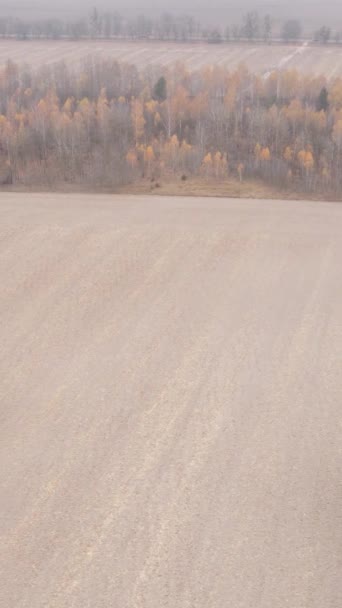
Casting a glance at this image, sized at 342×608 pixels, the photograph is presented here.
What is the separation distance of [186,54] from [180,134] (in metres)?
42.8

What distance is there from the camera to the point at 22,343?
81.9 ft

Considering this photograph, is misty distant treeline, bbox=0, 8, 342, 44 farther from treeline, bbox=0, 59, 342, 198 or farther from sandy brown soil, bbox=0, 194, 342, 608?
sandy brown soil, bbox=0, 194, 342, 608

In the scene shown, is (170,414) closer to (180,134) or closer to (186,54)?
(180,134)

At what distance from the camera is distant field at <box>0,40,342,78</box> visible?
79.6m

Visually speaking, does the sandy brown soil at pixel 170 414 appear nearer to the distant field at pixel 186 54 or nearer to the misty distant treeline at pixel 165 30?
the distant field at pixel 186 54

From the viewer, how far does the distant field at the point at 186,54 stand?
3132 inches

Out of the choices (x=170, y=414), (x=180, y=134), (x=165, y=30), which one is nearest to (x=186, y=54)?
(x=165, y=30)

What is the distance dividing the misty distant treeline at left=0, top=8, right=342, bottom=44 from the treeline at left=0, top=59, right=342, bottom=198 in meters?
44.7

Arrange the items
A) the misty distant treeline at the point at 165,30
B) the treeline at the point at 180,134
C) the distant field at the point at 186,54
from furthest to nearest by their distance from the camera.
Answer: the misty distant treeline at the point at 165,30 → the distant field at the point at 186,54 → the treeline at the point at 180,134

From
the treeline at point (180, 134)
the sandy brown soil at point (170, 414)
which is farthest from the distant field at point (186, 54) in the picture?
the sandy brown soil at point (170, 414)

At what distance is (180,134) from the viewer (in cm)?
4959

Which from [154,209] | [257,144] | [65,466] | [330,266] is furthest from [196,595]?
[257,144]

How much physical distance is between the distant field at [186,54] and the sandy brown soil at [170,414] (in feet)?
161

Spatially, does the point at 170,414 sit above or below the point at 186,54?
below
